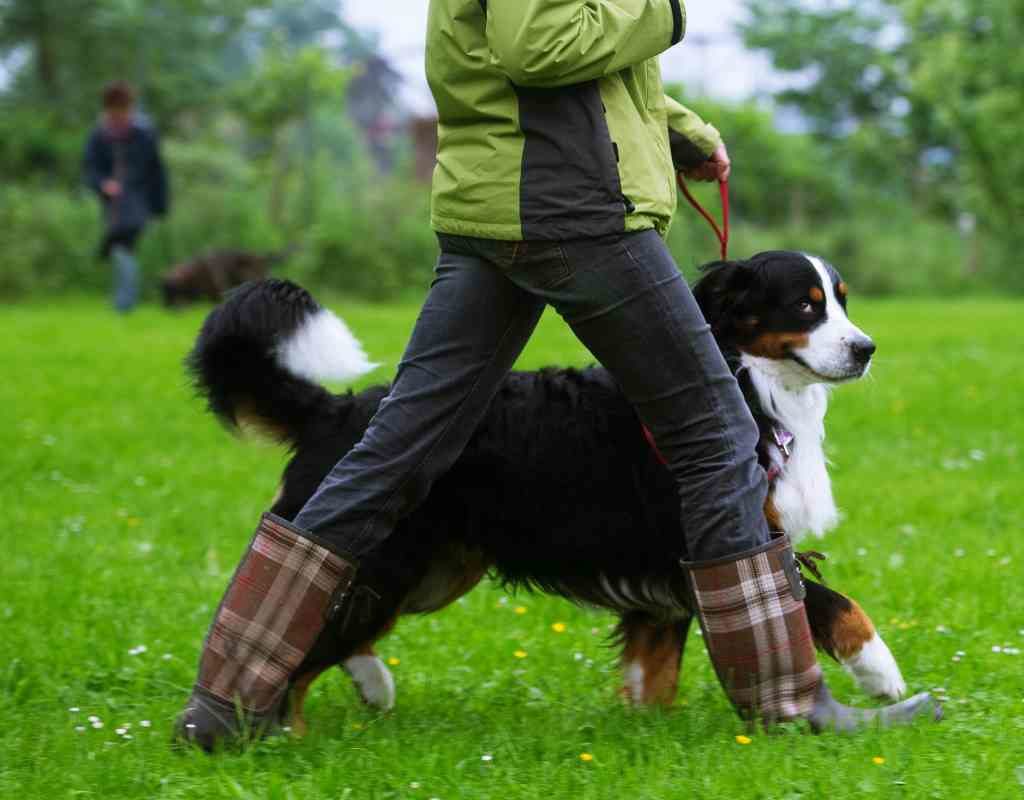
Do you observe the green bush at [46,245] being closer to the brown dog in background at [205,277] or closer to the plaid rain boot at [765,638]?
the brown dog in background at [205,277]

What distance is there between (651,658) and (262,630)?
1.11 metres

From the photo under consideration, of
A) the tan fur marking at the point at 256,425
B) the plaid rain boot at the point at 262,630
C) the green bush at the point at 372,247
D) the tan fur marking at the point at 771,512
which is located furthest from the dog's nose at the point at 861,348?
the green bush at the point at 372,247

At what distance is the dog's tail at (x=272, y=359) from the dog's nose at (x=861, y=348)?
48.1 inches

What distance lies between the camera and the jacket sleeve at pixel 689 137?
3.64 meters

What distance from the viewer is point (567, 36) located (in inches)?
114

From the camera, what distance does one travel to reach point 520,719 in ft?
12.5

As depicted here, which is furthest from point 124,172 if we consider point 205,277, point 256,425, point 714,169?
point 714,169

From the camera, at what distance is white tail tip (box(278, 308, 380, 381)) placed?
11.8 ft

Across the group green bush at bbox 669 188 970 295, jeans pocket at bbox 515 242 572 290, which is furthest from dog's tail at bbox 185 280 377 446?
green bush at bbox 669 188 970 295

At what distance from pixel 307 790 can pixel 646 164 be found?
1.57m

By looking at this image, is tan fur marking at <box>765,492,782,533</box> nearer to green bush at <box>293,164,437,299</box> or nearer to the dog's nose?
the dog's nose

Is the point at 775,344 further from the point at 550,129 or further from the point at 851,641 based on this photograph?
the point at 550,129

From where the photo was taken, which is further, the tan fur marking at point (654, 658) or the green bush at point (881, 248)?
the green bush at point (881, 248)

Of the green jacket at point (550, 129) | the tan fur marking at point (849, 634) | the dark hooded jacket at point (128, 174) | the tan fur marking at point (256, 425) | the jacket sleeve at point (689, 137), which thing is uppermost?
the green jacket at point (550, 129)
